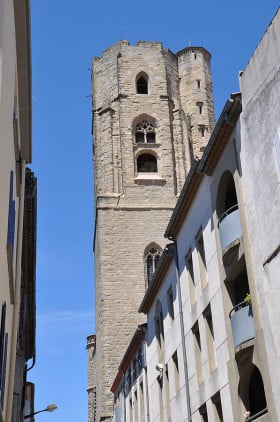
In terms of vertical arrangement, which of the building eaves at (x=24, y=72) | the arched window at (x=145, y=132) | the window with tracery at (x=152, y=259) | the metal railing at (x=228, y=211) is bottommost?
the building eaves at (x=24, y=72)

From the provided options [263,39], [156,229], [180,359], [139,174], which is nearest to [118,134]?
[139,174]

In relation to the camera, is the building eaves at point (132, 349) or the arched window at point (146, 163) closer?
the building eaves at point (132, 349)

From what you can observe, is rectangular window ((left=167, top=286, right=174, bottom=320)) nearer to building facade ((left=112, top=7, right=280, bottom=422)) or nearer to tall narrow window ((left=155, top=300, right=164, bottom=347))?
building facade ((left=112, top=7, right=280, bottom=422))

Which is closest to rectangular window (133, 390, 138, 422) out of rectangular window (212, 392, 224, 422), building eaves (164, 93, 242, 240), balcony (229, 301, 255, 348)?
building eaves (164, 93, 242, 240)

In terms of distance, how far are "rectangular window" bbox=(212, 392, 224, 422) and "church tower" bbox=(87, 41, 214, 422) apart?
2536cm

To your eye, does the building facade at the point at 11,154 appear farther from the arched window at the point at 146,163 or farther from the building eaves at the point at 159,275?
the arched window at the point at 146,163

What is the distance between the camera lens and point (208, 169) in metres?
18.3

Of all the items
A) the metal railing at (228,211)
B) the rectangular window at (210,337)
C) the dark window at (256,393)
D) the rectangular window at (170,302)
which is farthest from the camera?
the rectangular window at (170,302)

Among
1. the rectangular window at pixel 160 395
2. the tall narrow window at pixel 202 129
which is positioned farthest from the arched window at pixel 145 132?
the rectangular window at pixel 160 395

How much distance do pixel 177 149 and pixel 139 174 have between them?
152 inches

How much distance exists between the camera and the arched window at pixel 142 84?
54719 mm

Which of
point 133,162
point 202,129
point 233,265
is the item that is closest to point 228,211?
point 233,265

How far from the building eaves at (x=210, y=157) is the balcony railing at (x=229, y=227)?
178cm

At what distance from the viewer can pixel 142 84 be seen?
5519cm
